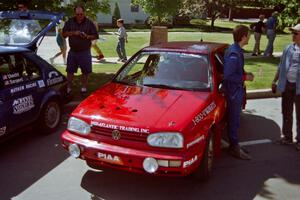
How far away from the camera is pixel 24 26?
7074mm

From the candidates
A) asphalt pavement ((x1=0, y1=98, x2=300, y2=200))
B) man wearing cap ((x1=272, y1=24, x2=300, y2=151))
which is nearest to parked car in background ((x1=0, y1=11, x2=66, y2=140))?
asphalt pavement ((x1=0, y1=98, x2=300, y2=200))

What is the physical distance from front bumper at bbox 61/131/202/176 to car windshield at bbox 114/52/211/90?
4.12ft

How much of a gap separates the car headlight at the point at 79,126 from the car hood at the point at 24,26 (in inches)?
101

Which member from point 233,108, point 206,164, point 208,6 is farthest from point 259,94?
point 208,6

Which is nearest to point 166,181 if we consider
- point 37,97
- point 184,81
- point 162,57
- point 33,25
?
point 184,81

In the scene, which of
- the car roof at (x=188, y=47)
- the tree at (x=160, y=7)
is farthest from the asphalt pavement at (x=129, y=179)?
the tree at (x=160, y=7)

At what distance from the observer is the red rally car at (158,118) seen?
4266 millimetres

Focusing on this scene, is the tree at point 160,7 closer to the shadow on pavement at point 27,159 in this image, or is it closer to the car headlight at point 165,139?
the shadow on pavement at point 27,159

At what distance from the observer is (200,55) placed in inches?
223

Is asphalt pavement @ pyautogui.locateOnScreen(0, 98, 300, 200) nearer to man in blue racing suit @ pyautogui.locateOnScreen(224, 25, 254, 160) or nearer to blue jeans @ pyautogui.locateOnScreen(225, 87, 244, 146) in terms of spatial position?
blue jeans @ pyautogui.locateOnScreen(225, 87, 244, 146)

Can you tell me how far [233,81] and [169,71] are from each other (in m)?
0.90

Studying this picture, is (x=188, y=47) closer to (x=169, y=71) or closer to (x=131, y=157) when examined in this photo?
(x=169, y=71)

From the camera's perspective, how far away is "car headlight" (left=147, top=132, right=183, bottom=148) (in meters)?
4.26

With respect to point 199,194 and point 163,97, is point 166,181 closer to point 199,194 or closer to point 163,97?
point 199,194
